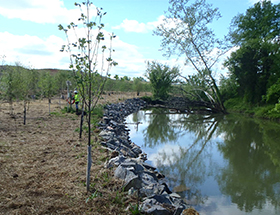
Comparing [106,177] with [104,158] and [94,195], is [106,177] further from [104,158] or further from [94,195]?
[104,158]

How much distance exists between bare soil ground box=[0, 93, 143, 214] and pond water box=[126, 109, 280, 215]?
7.30ft

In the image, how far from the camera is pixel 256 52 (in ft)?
78.5

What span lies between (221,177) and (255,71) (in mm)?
20466

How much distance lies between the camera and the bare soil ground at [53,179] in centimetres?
386

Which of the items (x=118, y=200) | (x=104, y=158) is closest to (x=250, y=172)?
(x=104, y=158)

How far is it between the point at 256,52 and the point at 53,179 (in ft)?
81.0

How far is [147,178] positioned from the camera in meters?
5.45

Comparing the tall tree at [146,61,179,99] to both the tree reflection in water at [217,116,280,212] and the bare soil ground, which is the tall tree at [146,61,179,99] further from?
the bare soil ground

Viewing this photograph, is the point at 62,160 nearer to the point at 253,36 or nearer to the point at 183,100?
the point at 183,100

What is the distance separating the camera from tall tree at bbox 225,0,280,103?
75.8ft

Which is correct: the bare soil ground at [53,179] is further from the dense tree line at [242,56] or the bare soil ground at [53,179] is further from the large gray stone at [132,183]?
the dense tree line at [242,56]

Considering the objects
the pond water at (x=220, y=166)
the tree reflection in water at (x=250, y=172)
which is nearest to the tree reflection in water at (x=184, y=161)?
the pond water at (x=220, y=166)

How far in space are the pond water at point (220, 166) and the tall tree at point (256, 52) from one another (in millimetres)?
10759

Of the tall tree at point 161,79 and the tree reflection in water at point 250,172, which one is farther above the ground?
the tall tree at point 161,79
